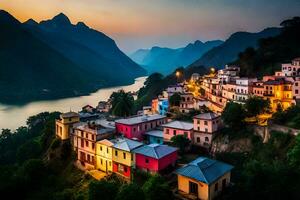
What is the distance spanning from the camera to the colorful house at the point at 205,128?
3659cm

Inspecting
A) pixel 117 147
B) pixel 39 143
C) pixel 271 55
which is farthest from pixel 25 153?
pixel 271 55

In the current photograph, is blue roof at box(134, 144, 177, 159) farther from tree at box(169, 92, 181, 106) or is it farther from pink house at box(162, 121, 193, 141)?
tree at box(169, 92, 181, 106)

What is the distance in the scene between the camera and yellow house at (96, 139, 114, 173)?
112ft

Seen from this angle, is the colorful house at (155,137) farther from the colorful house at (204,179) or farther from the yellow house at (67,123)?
the colorful house at (204,179)

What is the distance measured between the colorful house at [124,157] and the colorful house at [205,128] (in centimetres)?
881

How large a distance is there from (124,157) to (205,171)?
10.9 meters

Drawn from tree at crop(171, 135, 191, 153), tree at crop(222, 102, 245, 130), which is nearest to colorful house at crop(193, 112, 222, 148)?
tree at crop(222, 102, 245, 130)

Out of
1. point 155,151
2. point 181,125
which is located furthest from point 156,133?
point 155,151

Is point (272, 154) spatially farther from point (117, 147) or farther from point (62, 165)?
point (62, 165)

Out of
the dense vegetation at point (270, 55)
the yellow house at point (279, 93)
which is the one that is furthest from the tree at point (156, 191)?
the dense vegetation at point (270, 55)

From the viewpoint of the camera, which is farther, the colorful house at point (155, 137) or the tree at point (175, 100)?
the tree at point (175, 100)

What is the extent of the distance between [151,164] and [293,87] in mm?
27306

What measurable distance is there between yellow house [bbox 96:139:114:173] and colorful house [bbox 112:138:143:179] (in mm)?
855

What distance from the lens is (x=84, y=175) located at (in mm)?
36219
